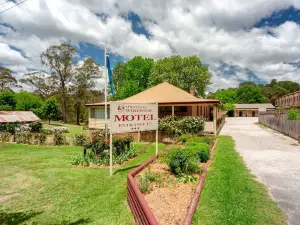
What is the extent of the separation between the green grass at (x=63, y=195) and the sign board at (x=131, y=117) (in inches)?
68.7

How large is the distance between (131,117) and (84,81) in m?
39.1

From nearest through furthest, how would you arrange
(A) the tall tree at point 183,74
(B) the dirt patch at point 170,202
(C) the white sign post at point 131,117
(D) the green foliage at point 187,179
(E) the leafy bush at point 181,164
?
(B) the dirt patch at point 170,202 < (D) the green foliage at point 187,179 < (E) the leafy bush at point 181,164 < (C) the white sign post at point 131,117 < (A) the tall tree at point 183,74

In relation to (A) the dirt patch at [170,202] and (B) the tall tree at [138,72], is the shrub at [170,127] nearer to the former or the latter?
(A) the dirt patch at [170,202]

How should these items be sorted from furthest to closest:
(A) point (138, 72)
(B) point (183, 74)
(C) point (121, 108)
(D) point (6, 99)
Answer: (A) point (138, 72), (B) point (183, 74), (D) point (6, 99), (C) point (121, 108)

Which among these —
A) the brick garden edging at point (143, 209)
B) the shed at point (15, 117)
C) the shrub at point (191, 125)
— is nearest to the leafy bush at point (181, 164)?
the brick garden edging at point (143, 209)

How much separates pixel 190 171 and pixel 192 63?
38996 mm

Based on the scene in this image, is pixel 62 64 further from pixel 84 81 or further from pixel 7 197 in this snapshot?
pixel 7 197

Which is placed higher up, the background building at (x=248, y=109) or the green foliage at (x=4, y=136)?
the background building at (x=248, y=109)

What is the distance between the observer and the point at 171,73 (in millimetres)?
39438

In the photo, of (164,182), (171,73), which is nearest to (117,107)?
(164,182)

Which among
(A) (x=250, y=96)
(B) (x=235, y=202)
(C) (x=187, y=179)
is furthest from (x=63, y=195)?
(A) (x=250, y=96)

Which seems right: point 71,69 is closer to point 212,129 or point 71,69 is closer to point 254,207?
point 212,129

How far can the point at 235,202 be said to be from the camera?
4.56 m

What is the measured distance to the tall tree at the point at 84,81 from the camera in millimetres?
42312
